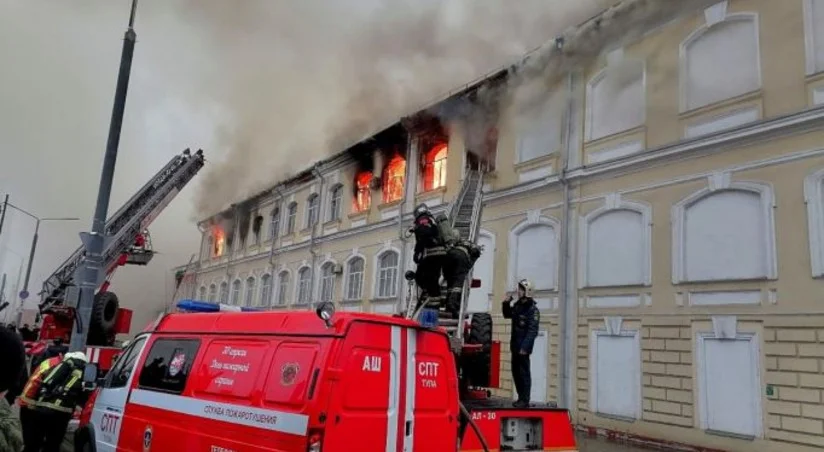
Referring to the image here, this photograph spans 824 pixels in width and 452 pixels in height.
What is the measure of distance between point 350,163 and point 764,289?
1468 cm

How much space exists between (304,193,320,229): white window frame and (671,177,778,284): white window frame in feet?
47.3

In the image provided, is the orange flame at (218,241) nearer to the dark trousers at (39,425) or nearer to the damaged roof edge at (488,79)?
the damaged roof edge at (488,79)

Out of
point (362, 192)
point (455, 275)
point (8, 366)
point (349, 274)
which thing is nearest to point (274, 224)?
point (362, 192)

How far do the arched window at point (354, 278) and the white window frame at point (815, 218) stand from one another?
13176 millimetres

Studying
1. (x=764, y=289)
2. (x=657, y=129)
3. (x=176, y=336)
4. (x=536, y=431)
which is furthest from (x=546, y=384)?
(x=176, y=336)

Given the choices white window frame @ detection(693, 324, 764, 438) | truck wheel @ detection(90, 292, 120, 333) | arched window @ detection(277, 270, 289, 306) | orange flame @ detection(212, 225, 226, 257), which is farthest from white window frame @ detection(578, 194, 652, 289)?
orange flame @ detection(212, 225, 226, 257)

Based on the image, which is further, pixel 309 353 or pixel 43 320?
pixel 43 320

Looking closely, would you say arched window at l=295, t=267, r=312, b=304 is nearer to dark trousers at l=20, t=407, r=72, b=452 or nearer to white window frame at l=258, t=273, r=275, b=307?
white window frame at l=258, t=273, r=275, b=307

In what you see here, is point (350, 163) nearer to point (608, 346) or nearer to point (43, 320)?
point (43, 320)

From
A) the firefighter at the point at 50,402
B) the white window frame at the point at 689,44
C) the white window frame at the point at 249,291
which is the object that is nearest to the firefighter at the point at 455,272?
the firefighter at the point at 50,402

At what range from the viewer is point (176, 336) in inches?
231

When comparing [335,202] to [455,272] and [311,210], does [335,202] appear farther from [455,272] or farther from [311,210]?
[455,272]

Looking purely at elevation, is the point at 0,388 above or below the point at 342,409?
above

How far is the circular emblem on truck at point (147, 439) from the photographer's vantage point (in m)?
5.43
